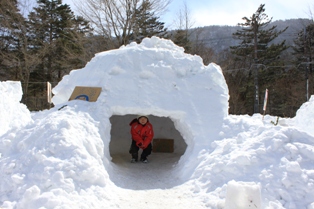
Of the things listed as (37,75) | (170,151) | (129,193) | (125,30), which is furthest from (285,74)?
(129,193)

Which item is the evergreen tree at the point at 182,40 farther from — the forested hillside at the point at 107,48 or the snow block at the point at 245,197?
the snow block at the point at 245,197

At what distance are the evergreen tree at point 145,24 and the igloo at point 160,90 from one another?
11348 mm

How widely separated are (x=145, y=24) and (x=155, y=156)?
1333 centimetres

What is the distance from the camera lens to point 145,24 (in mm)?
18125

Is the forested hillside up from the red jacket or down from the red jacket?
up

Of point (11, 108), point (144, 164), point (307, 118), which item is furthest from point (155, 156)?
point (11, 108)

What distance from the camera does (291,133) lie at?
147 inches

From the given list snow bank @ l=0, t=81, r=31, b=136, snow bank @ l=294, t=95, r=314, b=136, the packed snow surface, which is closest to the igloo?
the packed snow surface

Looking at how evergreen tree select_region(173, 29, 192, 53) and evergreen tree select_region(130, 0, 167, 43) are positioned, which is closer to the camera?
evergreen tree select_region(130, 0, 167, 43)

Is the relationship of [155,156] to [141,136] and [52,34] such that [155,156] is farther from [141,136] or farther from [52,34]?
[52,34]

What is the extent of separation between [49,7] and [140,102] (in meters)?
19.1

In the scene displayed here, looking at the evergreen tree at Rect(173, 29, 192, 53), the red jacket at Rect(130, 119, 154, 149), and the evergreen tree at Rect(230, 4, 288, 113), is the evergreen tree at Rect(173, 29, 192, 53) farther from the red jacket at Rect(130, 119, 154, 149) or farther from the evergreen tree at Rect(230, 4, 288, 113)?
the red jacket at Rect(130, 119, 154, 149)

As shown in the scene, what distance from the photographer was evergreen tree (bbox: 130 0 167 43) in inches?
676

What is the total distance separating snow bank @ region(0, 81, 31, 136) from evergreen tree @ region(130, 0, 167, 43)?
34.8 feet
